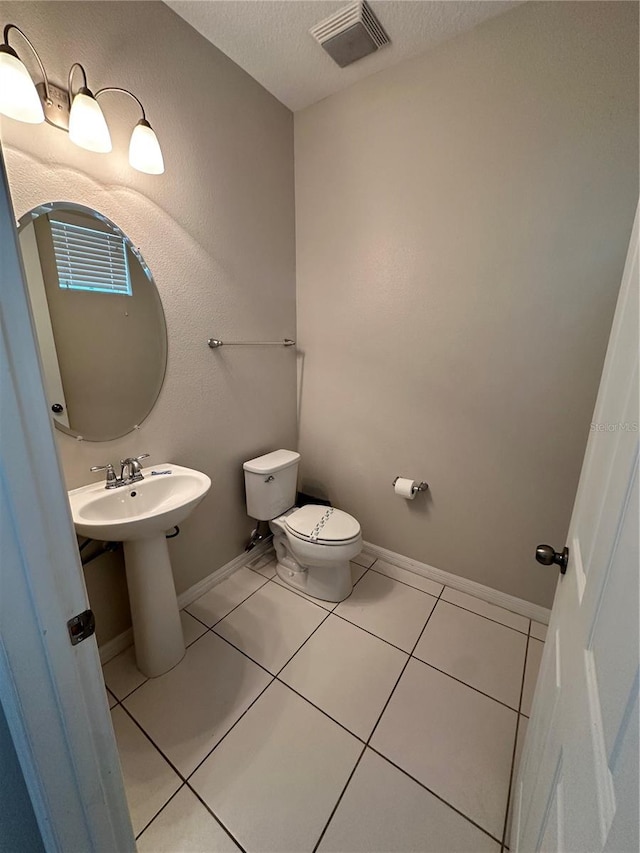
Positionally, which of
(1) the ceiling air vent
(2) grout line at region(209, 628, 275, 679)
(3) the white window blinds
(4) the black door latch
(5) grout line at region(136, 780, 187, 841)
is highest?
(1) the ceiling air vent

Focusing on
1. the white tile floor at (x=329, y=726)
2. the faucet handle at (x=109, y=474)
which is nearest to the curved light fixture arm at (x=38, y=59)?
the faucet handle at (x=109, y=474)

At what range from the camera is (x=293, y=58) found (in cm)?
156

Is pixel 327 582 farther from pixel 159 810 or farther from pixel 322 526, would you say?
pixel 159 810

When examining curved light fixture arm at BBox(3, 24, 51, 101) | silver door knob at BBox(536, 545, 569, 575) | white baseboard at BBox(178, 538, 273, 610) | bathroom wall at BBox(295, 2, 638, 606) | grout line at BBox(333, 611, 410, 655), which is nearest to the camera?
silver door knob at BBox(536, 545, 569, 575)

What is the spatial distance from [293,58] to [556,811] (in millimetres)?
2557

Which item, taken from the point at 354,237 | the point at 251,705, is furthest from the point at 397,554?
the point at 354,237

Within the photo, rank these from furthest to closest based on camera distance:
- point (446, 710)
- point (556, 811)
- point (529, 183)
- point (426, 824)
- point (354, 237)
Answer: point (354, 237) < point (529, 183) < point (446, 710) < point (426, 824) < point (556, 811)

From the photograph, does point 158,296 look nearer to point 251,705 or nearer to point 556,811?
point 251,705

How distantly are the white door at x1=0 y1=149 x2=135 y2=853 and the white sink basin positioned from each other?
1.89ft

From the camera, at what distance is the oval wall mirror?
1.17 metres

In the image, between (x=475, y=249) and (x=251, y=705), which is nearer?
(x=251, y=705)

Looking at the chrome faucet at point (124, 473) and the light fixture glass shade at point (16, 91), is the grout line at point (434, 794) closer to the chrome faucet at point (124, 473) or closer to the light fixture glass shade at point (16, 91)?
the chrome faucet at point (124, 473)

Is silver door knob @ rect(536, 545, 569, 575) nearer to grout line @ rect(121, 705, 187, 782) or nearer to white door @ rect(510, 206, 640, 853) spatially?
white door @ rect(510, 206, 640, 853)

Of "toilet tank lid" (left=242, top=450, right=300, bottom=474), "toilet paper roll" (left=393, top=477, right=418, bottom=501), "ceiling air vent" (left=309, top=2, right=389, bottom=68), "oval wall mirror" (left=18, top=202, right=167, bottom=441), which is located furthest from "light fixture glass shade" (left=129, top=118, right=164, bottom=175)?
"toilet paper roll" (left=393, top=477, right=418, bottom=501)
